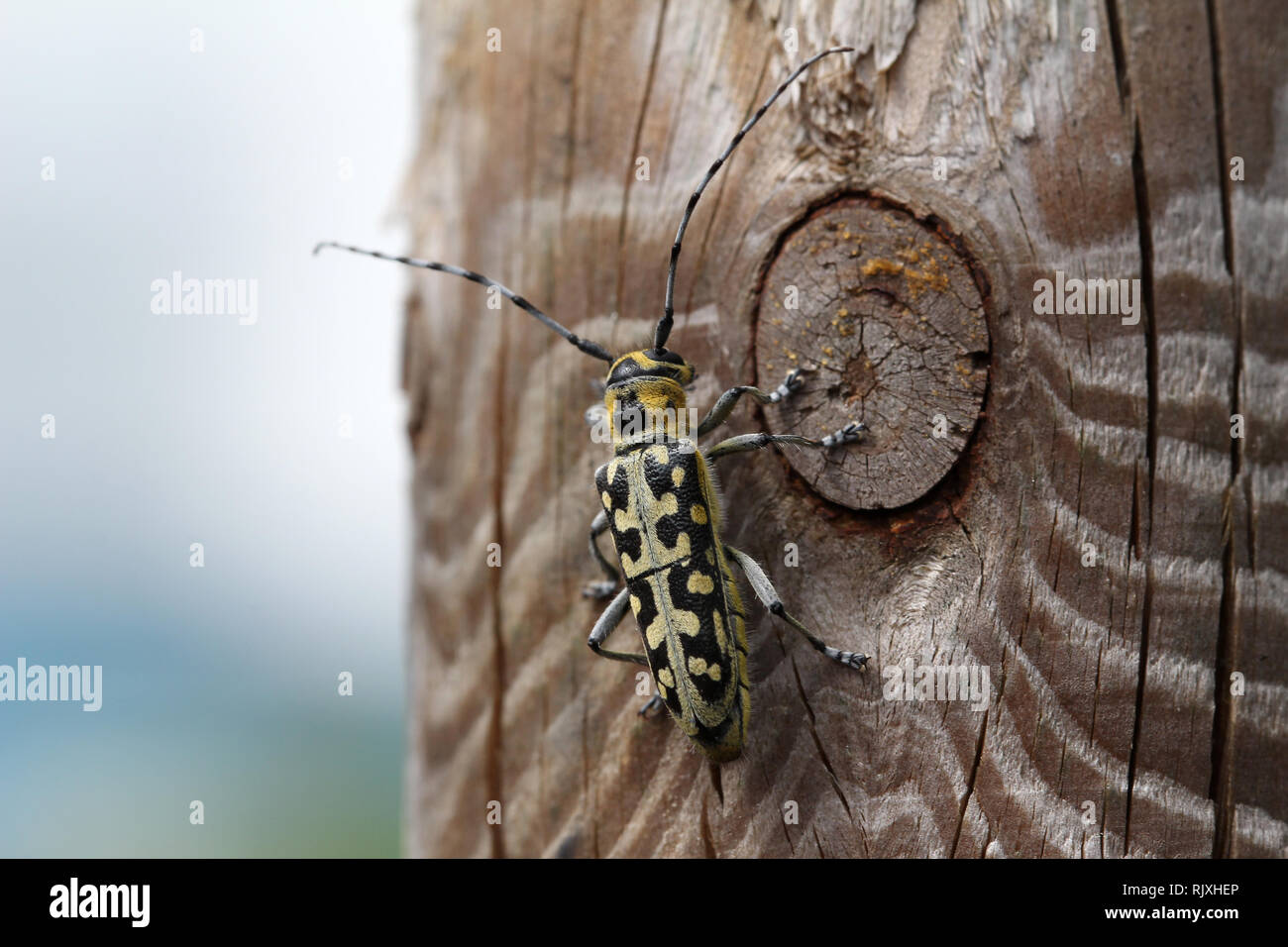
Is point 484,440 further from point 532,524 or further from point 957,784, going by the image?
point 957,784

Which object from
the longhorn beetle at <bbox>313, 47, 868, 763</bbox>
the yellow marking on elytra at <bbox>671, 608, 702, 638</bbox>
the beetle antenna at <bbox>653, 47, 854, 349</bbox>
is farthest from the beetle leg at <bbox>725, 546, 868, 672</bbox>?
the beetle antenna at <bbox>653, 47, 854, 349</bbox>

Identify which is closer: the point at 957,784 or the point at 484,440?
the point at 957,784

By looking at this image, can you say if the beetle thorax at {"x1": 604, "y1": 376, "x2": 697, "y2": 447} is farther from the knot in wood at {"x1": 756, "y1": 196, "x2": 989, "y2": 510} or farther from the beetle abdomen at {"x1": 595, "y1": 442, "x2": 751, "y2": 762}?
the knot in wood at {"x1": 756, "y1": 196, "x2": 989, "y2": 510}

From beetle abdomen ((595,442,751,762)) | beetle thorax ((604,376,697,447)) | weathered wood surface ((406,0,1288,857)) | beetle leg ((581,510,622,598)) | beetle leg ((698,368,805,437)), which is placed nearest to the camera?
weathered wood surface ((406,0,1288,857))

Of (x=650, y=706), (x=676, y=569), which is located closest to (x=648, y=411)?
(x=676, y=569)

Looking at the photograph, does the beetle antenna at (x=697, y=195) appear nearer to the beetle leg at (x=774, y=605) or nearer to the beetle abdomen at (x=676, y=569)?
the beetle abdomen at (x=676, y=569)
